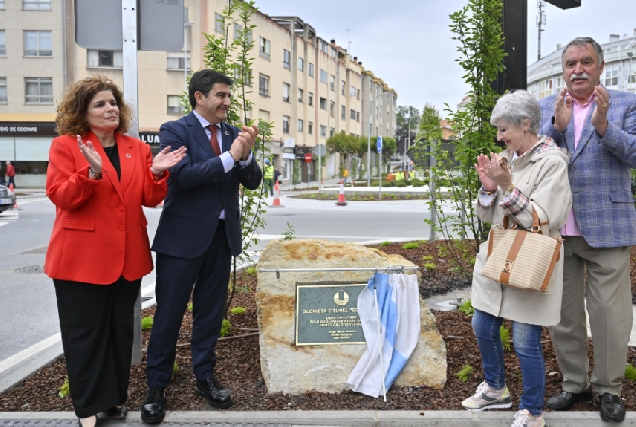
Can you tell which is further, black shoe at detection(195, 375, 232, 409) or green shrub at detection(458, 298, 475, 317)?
green shrub at detection(458, 298, 475, 317)

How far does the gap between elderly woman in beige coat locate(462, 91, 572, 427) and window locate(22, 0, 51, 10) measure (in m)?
43.6

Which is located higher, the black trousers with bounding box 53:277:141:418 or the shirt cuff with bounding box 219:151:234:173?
the shirt cuff with bounding box 219:151:234:173

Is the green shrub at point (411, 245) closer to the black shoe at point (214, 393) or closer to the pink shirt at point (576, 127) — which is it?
the pink shirt at point (576, 127)

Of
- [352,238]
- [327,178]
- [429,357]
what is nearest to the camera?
[429,357]

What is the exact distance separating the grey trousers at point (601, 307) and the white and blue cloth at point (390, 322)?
0.96m

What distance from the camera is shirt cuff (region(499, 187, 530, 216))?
3.21m

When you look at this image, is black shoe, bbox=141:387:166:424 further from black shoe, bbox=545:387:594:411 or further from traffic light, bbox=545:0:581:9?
traffic light, bbox=545:0:581:9

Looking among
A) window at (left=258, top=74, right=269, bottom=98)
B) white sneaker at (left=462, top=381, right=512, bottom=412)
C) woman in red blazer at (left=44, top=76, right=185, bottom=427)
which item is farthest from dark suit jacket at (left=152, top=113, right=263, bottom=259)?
window at (left=258, top=74, right=269, bottom=98)

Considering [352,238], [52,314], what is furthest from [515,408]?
[352,238]

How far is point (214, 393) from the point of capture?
3.84 metres

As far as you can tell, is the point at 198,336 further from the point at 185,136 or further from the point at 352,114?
the point at 352,114

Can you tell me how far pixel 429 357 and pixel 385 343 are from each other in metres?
0.32

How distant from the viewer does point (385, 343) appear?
4.09 metres

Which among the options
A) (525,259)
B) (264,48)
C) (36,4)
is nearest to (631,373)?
(525,259)
